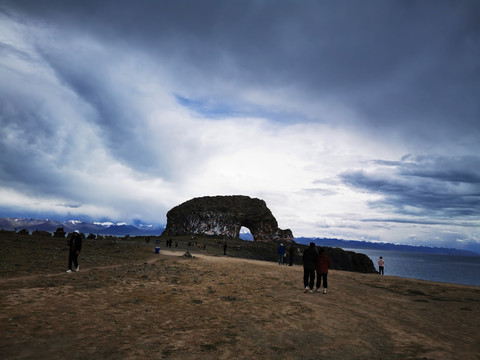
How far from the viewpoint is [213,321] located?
8.56 m

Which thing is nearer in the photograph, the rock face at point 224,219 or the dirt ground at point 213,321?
the dirt ground at point 213,321

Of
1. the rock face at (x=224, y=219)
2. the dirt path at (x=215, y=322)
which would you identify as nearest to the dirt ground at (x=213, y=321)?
the dirt path at (x=215, y=322)

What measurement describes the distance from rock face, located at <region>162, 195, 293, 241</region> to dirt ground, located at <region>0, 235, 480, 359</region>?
7169cm

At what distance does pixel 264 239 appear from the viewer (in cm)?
8888

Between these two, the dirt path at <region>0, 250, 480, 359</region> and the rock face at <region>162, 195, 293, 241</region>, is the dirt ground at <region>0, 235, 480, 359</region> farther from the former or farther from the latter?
the rock face at <region>162, 195, 293, 241</region>

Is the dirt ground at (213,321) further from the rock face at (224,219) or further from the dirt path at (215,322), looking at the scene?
the rock face at (224,219)

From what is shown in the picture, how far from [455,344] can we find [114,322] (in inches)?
390

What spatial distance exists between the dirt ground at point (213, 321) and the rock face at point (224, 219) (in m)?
71.7

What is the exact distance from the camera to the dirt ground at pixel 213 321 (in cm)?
638

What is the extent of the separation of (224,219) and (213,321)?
7893 cm

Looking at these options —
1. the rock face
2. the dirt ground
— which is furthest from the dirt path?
the rock face

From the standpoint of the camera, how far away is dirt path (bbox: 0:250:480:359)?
637 centimetres

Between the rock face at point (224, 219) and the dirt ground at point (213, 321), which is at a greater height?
the rock face at point (224, 219)

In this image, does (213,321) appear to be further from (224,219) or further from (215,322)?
(224,219)
